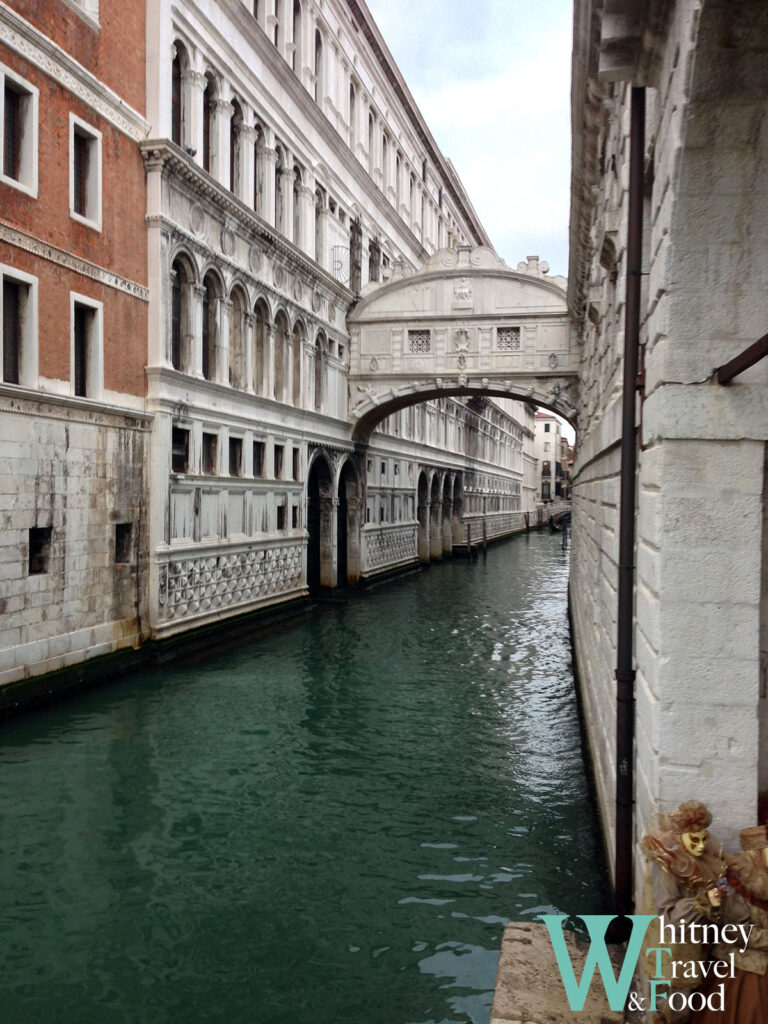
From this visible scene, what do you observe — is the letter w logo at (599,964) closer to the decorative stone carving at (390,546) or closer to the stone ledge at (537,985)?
the stone ledge at (537,985)

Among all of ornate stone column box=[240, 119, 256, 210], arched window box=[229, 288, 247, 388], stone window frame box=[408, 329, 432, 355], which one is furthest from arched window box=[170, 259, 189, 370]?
stone window frame box=[408, 329, 432, 355]

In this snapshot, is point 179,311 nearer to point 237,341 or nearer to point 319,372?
point 237,341

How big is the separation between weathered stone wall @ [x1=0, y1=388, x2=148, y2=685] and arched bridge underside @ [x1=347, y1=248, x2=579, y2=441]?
354 inches

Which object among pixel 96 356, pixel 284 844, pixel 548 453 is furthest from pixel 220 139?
pixel 548 453

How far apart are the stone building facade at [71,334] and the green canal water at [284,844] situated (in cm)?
110

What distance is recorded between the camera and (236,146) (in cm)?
1495

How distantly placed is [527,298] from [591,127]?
10777mm

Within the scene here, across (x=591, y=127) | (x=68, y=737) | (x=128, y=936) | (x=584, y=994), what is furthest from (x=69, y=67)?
(x=584, y=994)

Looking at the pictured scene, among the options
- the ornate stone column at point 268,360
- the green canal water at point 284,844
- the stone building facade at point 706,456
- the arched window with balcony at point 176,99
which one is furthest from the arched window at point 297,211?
the stone building facade at point 706,456

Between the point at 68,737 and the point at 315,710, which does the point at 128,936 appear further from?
the point at 315,710

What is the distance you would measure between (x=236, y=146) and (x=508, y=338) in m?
7.04

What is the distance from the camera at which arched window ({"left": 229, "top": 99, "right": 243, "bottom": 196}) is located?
1480 centimetres

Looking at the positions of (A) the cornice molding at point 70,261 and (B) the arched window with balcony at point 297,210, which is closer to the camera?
(A) the cornice molding at point 70,261

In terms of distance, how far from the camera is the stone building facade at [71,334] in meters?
9.41
